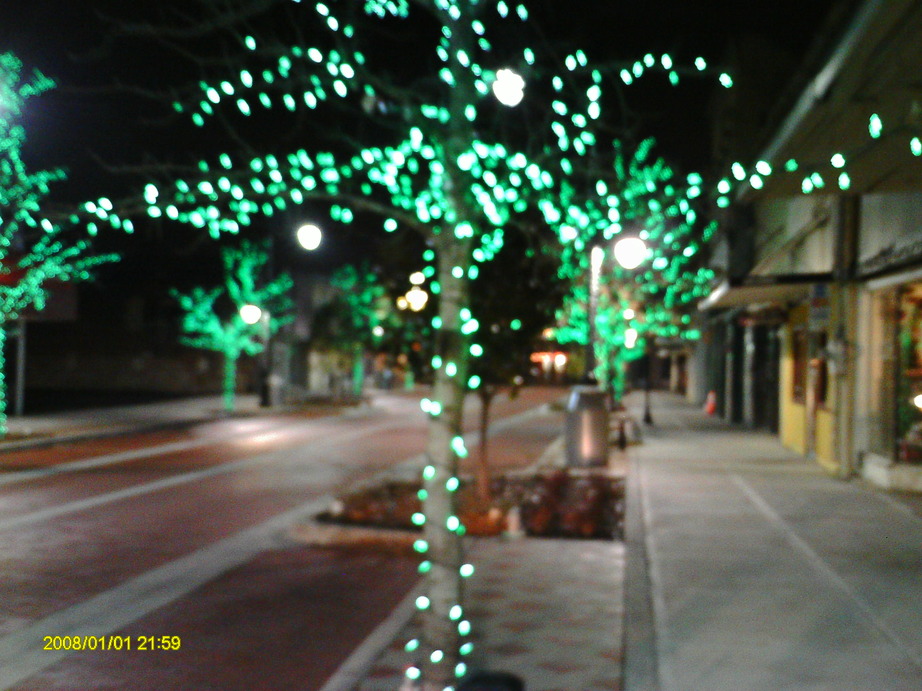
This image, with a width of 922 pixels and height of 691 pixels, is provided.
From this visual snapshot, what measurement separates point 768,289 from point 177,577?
13179mm

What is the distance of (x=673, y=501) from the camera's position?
12.7 meters

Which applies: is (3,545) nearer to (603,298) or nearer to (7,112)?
(7,112)

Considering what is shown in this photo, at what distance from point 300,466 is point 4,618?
1017cm

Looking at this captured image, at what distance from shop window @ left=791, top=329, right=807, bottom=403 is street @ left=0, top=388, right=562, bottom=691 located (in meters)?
8.70

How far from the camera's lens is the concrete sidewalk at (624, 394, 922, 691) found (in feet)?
19.2

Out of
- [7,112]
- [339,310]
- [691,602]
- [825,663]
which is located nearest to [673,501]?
[691,602]

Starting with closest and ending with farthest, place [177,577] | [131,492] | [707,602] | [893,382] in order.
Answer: [707,602] < [177,577] < [131,492] < [893,382]

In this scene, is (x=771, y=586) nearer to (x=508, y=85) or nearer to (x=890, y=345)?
(x=508, y=85)

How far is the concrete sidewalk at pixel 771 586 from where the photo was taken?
230 inches

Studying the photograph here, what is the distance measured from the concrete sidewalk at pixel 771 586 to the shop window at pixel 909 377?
0.92 metres

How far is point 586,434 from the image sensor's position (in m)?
16.2

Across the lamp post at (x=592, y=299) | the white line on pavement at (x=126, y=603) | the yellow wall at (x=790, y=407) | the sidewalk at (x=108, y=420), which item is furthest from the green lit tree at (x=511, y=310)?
the sidewalk at (x=108, y=420)

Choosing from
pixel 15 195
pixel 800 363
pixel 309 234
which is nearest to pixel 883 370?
pixel 800 363

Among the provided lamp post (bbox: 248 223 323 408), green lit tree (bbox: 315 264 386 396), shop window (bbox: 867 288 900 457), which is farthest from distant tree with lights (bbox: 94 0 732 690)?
green lit tree (bbox: 315 264 386 396)
